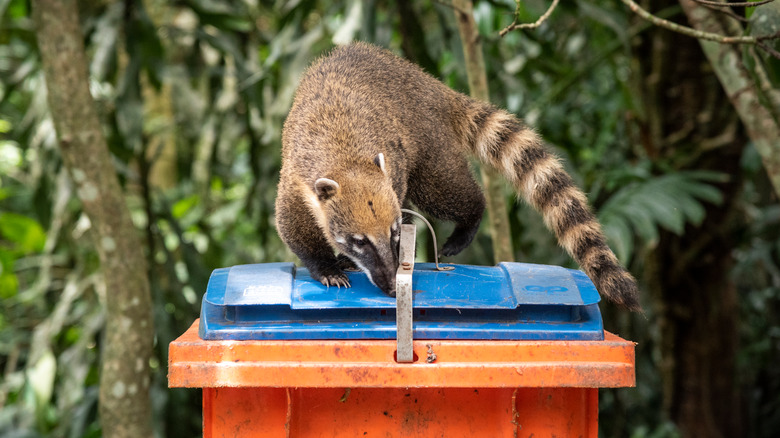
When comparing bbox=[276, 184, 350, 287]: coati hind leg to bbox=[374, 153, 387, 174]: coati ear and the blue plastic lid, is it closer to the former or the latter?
bbox=[374, 153, 387, 174]: coati ear

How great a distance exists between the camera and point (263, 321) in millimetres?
1741

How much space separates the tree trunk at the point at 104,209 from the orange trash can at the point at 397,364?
115 centimetres

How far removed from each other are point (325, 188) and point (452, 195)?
2.16 feet

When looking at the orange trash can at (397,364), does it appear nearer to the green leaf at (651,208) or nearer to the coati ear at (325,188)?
the coati ear at (325,188)

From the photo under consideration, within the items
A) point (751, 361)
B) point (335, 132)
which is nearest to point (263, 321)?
point (335, 132)

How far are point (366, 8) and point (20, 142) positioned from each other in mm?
1944

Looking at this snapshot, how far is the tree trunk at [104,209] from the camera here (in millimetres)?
2736

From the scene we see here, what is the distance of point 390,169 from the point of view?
8.46 feet

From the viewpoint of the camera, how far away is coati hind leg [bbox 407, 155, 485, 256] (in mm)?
2861

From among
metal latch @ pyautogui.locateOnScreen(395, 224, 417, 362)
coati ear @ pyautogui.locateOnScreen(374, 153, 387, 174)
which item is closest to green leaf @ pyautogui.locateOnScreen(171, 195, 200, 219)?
coati ear @ pyautogui.locateOnScreen(374, 153, 387, 174)

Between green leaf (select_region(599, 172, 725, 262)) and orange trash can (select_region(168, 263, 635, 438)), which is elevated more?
green leaf (select_region(599, 172, 725, 262))

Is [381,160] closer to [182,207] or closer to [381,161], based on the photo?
[381,161]

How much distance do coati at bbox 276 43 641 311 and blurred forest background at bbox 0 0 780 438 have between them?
0.56 meters

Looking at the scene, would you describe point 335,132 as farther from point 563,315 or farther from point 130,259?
point 563,315
